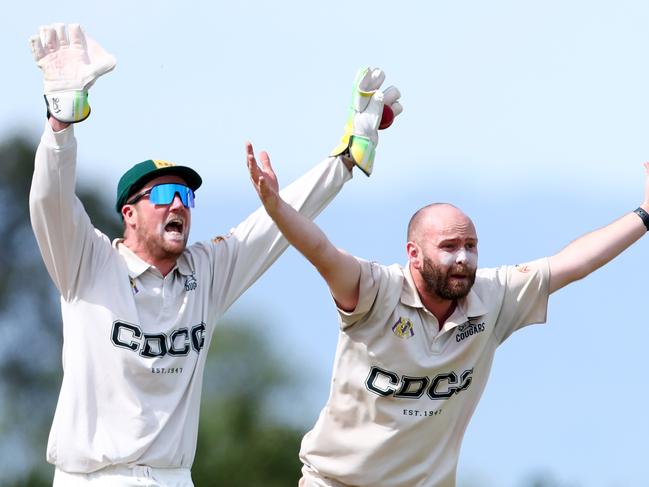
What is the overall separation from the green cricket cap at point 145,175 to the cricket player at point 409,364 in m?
1.47

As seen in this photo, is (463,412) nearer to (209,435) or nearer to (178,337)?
(178,337)

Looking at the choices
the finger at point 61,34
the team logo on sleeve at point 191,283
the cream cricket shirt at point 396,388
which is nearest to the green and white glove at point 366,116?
the cream cricket shirt at point 396,388

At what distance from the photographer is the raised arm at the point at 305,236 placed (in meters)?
10.9

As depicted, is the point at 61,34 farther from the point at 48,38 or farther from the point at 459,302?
the point at 459,302

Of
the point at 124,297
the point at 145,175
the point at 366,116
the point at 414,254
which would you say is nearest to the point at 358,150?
the point at 366,116

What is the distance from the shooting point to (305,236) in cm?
1092

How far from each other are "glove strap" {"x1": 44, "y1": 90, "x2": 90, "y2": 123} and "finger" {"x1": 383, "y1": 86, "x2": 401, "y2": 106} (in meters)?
2.53

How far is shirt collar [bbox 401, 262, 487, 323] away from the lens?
38.1 feet

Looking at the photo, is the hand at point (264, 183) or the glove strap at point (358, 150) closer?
the hand at point (264, 183)

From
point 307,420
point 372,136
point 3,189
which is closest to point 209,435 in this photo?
point 307,420

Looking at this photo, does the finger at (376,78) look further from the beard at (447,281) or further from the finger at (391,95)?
the beard at (447,281)

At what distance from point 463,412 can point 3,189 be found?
2568 centimetres

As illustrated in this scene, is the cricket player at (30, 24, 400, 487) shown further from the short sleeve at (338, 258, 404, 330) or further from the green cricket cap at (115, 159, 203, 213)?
the short sleeve at (338, 258, 404, 330)

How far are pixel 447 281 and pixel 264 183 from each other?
5.08ft
